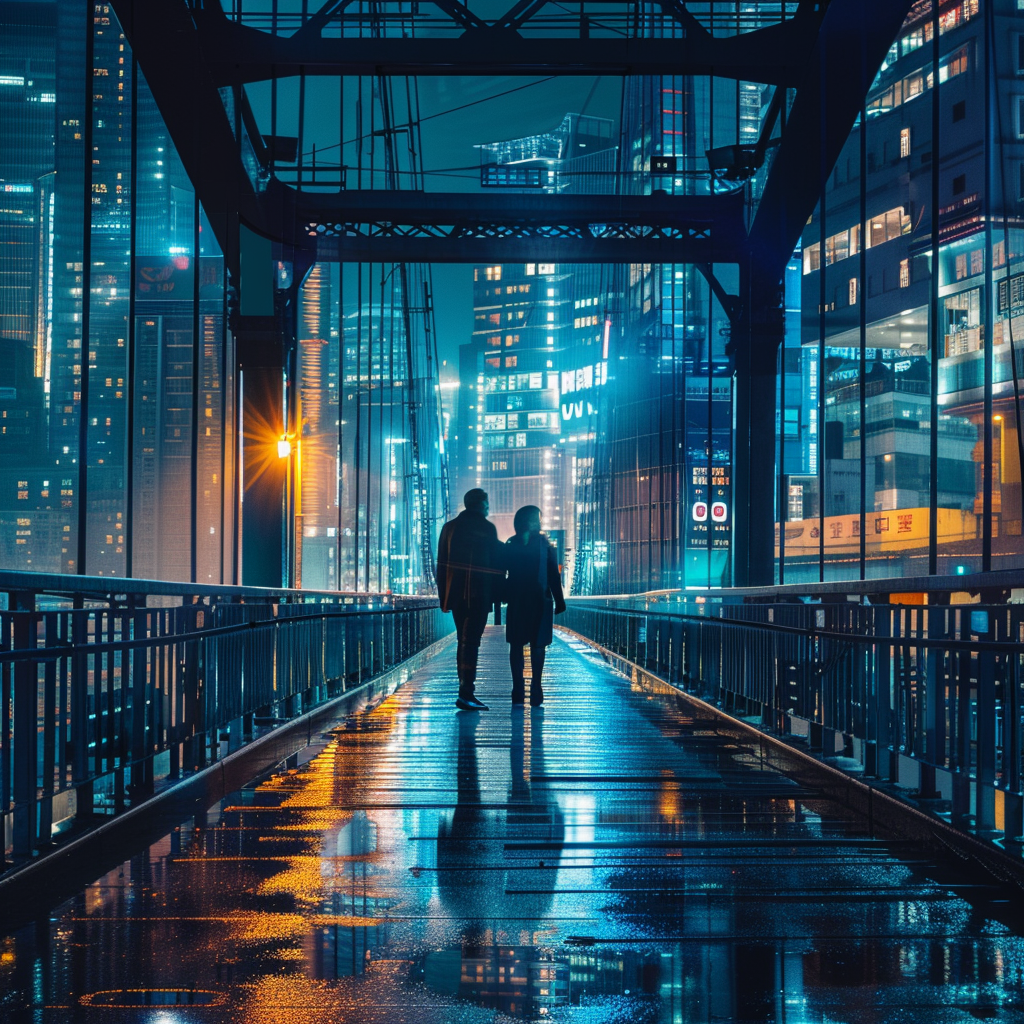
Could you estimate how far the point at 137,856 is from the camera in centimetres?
477

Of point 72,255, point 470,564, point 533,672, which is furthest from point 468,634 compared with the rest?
point 72,255

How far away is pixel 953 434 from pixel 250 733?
228 ft

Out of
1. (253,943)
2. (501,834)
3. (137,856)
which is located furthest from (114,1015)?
(501,834)

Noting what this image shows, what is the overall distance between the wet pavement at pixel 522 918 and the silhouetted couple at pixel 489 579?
3.56m

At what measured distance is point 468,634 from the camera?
33.9 ft

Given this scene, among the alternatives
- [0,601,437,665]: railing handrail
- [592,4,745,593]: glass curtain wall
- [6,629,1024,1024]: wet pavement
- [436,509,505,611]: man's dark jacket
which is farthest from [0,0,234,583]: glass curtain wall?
[592,4,745,593]: glass curtain wall

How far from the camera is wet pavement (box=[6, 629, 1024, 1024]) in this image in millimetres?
3031

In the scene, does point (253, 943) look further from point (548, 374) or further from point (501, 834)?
point (548, 374)

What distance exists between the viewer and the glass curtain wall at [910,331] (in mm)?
57531

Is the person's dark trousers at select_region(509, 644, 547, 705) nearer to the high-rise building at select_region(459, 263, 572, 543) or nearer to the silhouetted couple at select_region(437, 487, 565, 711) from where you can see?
the silhouetted couple at select_region(437, 487, 565, 711)

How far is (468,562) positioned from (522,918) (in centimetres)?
637

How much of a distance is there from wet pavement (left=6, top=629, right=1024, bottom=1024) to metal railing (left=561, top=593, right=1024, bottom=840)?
0.33 metres

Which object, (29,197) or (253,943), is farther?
(29,197)

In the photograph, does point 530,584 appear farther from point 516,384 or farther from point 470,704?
point 516,384
